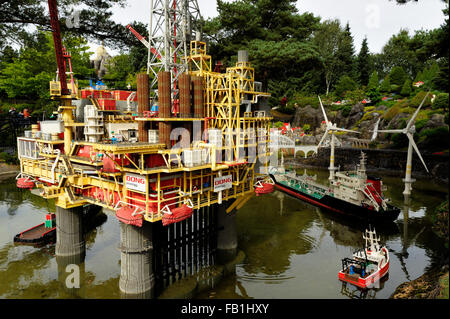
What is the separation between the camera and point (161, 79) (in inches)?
743

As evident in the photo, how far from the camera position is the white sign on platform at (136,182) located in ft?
57.7

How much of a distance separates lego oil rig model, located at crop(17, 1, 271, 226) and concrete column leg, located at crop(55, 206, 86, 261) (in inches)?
55.7

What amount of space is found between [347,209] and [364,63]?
2950 inches

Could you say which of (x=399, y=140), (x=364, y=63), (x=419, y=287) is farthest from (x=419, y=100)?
(x=419, y=287)

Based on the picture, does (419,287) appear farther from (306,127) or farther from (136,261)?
(306,127)

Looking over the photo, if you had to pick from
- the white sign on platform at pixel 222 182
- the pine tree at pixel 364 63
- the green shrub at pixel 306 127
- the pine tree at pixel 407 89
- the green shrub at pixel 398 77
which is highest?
the pine tree at pixel 364 63

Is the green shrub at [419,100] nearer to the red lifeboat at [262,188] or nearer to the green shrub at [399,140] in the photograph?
the green shrub at [399,140]

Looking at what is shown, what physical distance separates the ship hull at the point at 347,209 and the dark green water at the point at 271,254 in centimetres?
115

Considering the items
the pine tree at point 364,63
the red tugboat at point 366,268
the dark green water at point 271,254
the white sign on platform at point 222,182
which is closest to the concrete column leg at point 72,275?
the dark green water at point 271,254

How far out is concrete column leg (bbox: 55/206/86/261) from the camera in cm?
2403

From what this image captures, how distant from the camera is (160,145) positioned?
61.0 feet

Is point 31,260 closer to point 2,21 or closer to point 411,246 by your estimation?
point 2,21

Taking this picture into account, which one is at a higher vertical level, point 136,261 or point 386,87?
point 386,87

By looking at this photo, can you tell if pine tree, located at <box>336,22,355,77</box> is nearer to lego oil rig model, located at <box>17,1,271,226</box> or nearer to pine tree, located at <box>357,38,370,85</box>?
pine tree, located at <box>357,38,370,85</box>
